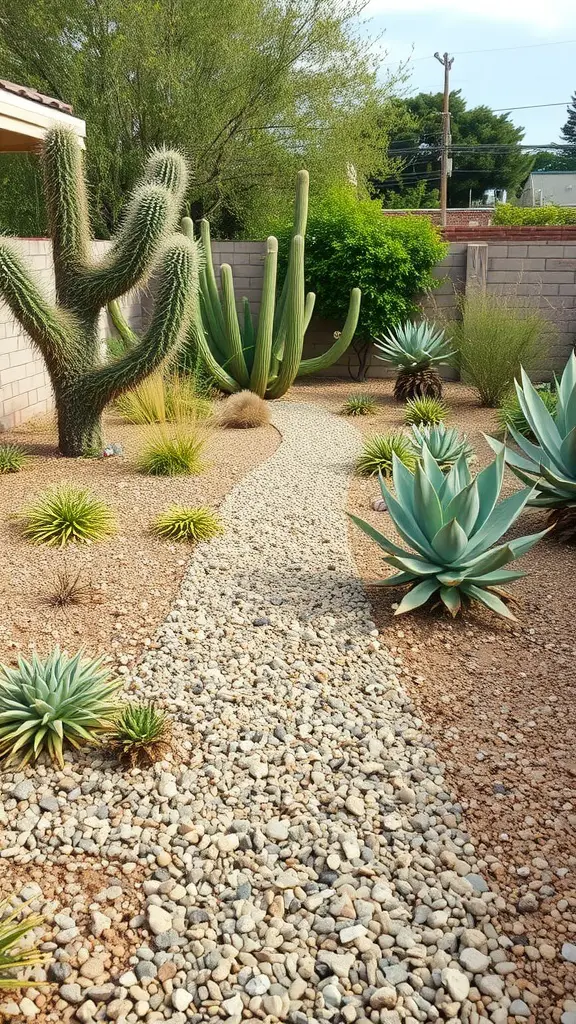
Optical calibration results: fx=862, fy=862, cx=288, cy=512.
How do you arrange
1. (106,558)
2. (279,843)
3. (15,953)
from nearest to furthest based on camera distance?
1. (15,953)
2. (279,843)
3. (106,558)

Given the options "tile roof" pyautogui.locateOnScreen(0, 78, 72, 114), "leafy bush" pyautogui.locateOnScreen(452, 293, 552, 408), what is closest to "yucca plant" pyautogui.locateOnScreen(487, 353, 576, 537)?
"leafy bush" pyautogui.locateOnScreen(452, 293, 552, 408)

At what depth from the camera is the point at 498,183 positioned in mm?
55438

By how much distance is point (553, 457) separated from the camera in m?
5.91

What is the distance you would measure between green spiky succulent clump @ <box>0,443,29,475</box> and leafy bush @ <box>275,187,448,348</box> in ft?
20.0

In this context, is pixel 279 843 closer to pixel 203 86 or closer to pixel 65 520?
pixel 65 520

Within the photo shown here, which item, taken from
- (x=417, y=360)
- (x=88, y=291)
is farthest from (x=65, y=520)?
(x=417, y=360)

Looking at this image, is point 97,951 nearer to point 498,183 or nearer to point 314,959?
point 314,959

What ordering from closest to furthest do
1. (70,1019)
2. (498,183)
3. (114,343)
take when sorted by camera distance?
(70,1019)
(114,343)
(498,183)

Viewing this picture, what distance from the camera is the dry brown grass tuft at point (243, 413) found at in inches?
381

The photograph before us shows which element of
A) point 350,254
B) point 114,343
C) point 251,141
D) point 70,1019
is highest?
point 251,141

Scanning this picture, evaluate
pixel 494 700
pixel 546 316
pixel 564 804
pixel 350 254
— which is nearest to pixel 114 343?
pixel 350 254

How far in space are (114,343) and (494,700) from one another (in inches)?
328

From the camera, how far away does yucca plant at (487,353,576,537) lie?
5824 millimetres

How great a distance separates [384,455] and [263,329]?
3455 millimetres
